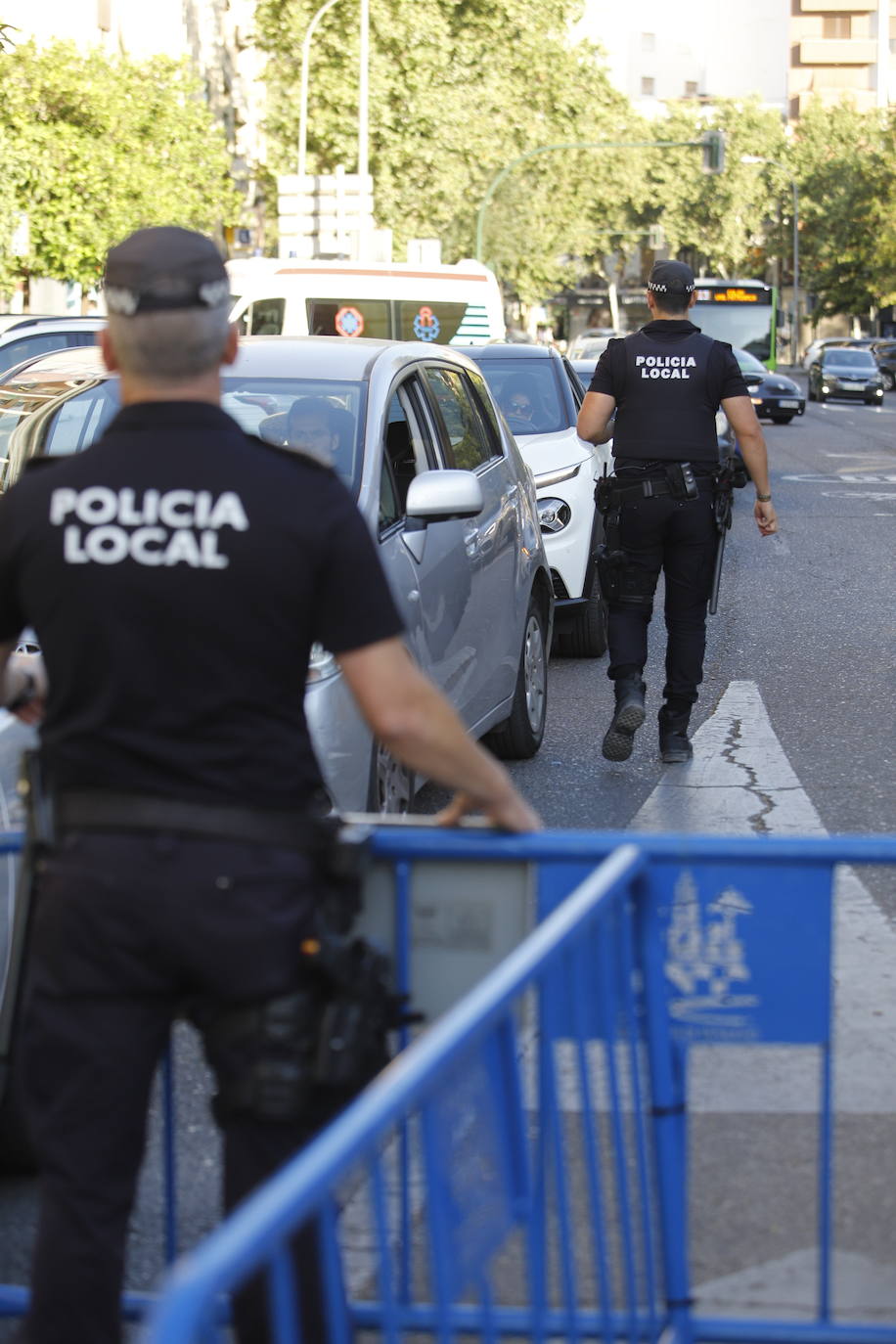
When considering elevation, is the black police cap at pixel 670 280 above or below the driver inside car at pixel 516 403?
above

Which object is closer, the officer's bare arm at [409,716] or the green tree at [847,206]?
the officer's bare arm at [409,716]

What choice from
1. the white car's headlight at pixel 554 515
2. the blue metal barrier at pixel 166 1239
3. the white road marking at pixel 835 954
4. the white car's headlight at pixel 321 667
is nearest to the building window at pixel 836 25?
the white car's headlight at pixel 554 515

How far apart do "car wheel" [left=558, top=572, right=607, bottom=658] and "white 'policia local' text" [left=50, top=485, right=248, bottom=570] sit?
25.9 feet

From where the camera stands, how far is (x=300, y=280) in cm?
1750

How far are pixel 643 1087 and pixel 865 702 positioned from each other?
251 inches

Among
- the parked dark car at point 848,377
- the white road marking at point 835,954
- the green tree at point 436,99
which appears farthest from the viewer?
the parked dark car at point 848,377

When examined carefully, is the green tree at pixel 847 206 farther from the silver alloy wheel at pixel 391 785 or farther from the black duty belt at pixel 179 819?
the black duty belt at pixel 179 819

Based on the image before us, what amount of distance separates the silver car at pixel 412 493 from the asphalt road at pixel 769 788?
592 millimetres

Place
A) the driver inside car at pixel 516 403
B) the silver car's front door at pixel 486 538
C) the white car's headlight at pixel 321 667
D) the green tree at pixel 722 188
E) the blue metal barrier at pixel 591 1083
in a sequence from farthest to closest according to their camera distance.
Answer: the green tree at pixel 722 188 < the driver inside car at pixel 516 403 < the silver car's front door at pixel 486 538 < the white car's headlight at pixel 321 667 < the blue metal barrier at pixel 591 1083

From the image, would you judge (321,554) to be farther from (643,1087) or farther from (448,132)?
(448,132)

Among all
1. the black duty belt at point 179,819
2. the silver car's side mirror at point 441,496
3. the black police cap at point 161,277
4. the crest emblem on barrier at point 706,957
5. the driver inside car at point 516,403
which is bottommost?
the crest emblem on barrier at point 706,957

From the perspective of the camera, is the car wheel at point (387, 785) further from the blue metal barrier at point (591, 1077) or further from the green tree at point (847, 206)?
the green tree at point (847, 206)

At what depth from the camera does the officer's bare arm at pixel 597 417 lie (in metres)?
7.41

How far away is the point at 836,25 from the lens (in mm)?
114625
